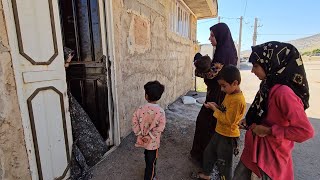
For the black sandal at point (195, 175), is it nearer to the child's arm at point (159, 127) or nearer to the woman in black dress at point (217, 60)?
the woman in black dress at point (217, 60)

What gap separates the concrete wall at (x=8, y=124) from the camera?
1538 millimetres

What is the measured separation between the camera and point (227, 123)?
1989mm

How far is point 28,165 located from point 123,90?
1.79 metres

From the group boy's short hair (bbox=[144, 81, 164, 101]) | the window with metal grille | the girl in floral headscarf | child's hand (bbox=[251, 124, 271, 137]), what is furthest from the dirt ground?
the window with metal grille

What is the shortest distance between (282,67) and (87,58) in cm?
242

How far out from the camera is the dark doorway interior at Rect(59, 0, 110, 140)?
2807 millimetres

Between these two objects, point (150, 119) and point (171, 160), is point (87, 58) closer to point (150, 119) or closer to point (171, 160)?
point (150, 119)

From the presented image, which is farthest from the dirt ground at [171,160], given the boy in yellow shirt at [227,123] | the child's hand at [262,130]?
the child's hand at [262,130]

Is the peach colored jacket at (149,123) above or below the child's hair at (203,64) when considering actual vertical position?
below

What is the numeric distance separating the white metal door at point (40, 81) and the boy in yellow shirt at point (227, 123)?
1534mm

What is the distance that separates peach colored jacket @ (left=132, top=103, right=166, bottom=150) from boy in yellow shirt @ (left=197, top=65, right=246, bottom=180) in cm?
55

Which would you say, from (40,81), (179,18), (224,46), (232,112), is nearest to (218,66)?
(224,46)

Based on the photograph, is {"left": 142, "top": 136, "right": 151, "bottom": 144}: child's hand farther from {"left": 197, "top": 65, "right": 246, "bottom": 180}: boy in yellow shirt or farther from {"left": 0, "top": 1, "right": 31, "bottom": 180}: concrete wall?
{"left": 0, "top": 1, "right": 31, "bottom": 180}: concrete wall

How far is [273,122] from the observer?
1389mm
